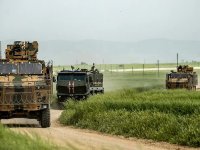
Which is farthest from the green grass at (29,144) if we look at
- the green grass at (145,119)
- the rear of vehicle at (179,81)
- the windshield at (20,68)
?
the rear of vehicle at (179,81)

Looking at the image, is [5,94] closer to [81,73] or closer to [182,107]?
[182,107]

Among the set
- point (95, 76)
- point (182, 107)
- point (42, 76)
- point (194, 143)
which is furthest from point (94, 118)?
point (95, 76)

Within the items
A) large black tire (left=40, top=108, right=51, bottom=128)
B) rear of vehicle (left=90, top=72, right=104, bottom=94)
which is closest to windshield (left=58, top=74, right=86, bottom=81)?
rear of vehicle (left=90, top=72, right=104, bottom=94)

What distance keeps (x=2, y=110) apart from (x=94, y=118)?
376cm

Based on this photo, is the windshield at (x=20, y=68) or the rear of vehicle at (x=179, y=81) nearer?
the windshield at (x=20, y=68)

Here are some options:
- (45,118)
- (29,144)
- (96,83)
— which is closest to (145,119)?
(45,118)

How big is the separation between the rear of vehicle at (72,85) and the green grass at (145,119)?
393 inches

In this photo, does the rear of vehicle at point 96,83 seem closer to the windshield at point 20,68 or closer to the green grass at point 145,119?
the green grass at point 145,119

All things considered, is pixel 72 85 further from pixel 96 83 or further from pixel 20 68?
pixel 20 68

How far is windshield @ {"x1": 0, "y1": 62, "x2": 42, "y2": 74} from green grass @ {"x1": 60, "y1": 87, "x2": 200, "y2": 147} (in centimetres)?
276

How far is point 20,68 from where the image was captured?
2156cm

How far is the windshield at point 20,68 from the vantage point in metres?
21.3

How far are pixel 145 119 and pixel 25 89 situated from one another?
4.65m

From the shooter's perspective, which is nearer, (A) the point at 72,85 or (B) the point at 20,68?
(B) the point at 20,68
